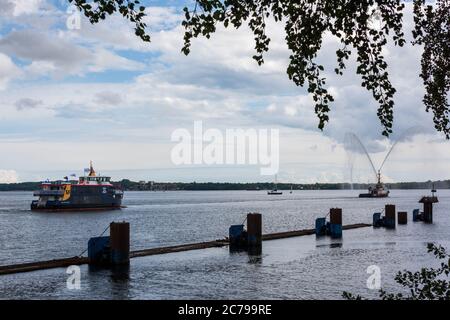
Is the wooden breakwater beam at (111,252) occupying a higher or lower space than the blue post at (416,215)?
higher

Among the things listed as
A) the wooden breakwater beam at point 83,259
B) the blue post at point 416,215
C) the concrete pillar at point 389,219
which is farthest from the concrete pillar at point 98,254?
the blue post at point 416,215

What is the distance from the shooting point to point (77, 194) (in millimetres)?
121562

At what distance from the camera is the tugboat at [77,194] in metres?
121

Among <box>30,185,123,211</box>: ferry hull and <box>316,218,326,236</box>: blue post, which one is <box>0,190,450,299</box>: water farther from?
<box>30,185,123,211</box>: ferry hull

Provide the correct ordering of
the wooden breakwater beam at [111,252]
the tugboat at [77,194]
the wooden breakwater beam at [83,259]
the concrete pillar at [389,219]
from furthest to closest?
the tugboat at [77,194]
the concrete pillar at [389,219]
the wooden breakwater beam at [111,252]
the wooden breakwater beam at [83,259]

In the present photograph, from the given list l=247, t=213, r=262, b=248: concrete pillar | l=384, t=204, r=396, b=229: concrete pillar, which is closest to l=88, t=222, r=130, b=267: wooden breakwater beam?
l=247, t=213, r=262, b=248: concrete pillar

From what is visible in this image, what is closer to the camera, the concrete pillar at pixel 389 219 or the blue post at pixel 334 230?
the blue post at pixel 334 230

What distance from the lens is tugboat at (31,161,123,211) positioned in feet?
396

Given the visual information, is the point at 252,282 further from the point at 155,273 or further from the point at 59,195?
the point at 59,195

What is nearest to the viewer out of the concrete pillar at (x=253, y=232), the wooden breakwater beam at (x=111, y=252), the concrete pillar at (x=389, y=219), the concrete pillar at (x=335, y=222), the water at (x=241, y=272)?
the water at (x=241, y=272)

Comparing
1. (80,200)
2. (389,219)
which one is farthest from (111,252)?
(80,200)

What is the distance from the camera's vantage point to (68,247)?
54.1 metres

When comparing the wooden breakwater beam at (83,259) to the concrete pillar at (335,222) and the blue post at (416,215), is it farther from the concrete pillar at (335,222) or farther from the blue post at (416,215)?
the blue post at (416,215)

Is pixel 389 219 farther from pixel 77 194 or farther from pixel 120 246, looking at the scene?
pixel 77 194
